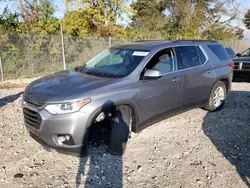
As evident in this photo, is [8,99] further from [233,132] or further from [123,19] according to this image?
[123,19]

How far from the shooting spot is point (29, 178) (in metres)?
2.92

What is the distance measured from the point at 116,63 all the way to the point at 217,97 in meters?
2.81

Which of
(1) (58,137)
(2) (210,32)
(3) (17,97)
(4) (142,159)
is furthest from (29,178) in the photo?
(2) (210,32)

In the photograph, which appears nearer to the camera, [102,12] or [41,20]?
[41,20]

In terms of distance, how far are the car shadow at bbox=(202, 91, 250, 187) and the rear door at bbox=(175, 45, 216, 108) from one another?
0.57 meters

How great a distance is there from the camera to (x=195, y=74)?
4539 mm

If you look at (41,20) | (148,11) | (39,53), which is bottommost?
(39,53)

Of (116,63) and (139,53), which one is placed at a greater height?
(139,53)

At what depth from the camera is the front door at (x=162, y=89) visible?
3713 millimetres

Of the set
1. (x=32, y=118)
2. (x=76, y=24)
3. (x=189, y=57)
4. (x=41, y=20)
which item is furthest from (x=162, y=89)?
(x=76, y=24)

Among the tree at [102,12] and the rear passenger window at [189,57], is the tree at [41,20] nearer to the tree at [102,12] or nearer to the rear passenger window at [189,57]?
the tree at [102,12]

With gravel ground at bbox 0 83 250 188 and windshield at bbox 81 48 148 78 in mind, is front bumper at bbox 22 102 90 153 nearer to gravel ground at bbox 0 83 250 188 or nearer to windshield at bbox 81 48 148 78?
gravel ground at bbox 0 83 250 188

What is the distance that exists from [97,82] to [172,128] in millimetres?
1933

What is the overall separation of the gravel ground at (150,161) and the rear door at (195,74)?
1.88 feet
